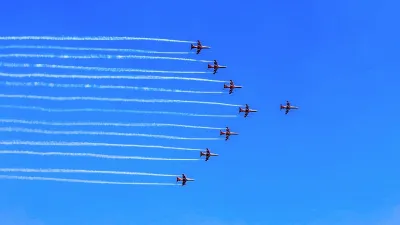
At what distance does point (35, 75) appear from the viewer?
85.4 meters

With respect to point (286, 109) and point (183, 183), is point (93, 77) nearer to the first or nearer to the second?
point (183, 183)

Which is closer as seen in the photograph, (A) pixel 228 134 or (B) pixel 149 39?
(B) pixel 149 39

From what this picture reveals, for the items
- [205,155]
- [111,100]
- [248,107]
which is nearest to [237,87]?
[248,107]

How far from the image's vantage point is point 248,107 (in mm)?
115812

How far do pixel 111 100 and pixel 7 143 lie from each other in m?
14.4

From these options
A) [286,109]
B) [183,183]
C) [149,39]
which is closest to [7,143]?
[149,39]

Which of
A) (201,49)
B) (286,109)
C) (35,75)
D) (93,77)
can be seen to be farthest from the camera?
(286,109)

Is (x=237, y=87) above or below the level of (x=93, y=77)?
above

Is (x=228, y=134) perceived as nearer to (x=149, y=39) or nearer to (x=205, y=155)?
(x=205, y=155)

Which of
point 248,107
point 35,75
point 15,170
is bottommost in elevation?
point 15,170

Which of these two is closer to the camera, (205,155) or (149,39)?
(149,39)

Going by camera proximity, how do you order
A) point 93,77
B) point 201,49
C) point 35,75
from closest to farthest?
1. point 35,75
2. point 93,77
3. point 201,49

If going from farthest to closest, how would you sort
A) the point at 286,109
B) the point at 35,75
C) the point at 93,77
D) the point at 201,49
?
the point at 286,109
the point at 201,49
the point at 93,77
the point at 35,75

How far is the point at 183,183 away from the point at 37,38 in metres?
38.0
